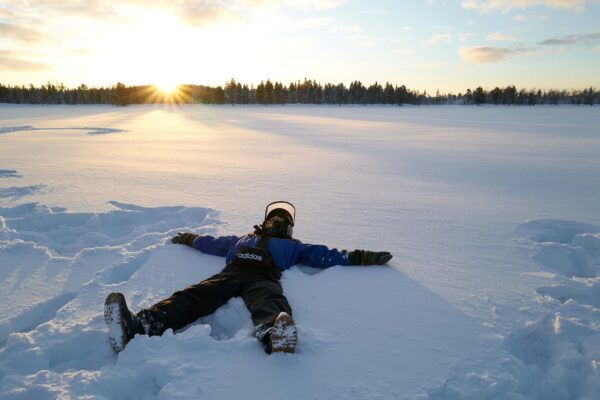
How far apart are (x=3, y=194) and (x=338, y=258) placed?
243 inches

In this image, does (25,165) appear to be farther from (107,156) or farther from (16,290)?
(16,290)

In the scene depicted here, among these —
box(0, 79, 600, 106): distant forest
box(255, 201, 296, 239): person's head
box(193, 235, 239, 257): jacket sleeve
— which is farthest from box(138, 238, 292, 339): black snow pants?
box(0, 79, 600, 106): distant forest

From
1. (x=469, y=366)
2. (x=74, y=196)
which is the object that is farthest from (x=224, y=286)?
(x=74, y=196)

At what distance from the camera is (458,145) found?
46.1 ft

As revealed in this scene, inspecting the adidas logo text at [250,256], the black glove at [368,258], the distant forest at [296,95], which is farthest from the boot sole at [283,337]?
the distant forest at [296,95]

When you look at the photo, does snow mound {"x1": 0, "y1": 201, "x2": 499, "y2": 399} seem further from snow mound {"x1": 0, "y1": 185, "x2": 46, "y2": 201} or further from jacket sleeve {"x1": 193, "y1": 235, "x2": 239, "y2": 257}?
snow mound {"x1": 0, "y1": 185, "x2": 46, "y2": 201}

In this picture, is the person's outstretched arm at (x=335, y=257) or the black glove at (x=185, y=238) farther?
the black glove at (x=185, y=238)

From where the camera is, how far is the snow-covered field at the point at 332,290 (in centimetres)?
209

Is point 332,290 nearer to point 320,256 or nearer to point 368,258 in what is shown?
point 320,256

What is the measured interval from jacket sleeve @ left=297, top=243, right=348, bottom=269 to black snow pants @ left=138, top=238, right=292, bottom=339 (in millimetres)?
358

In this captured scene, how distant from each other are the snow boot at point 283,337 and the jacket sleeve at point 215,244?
164cm

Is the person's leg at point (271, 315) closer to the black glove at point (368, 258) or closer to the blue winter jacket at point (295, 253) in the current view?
the blue winter jacket at point (295, 253)

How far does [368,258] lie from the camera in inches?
140

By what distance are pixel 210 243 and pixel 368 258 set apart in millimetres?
1717
